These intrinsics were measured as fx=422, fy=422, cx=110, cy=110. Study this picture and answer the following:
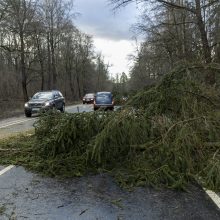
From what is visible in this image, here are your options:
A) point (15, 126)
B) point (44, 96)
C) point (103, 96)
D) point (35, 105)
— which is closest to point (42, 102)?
point (35, 105)

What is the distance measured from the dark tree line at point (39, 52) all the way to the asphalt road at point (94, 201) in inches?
1084

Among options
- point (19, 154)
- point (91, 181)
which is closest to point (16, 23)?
point (19, 154)

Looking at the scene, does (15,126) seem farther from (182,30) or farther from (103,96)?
(182,30)

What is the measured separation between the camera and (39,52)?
174 feet

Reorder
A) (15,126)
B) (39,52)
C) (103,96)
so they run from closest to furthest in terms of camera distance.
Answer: (15,126), (103,96), (39,52)

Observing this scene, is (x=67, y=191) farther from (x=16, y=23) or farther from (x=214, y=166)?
(x=16, y=23)

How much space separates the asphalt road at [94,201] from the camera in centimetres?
566

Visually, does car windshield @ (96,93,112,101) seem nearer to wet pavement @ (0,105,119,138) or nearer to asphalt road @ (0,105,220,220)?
wet pavement @ (0,105,119,138)

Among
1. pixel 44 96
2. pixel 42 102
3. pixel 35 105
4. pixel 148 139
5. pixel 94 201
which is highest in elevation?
pixel 148 139

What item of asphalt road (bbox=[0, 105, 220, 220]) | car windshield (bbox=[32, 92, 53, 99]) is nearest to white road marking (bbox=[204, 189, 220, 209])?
asphalt road (bbox=[0, 105, 220, 220])

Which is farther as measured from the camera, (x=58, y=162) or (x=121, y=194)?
(x=58, y=162)

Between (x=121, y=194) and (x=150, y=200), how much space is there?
547 mm

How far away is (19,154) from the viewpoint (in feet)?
33.3

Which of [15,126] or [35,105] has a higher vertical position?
[35,105]
